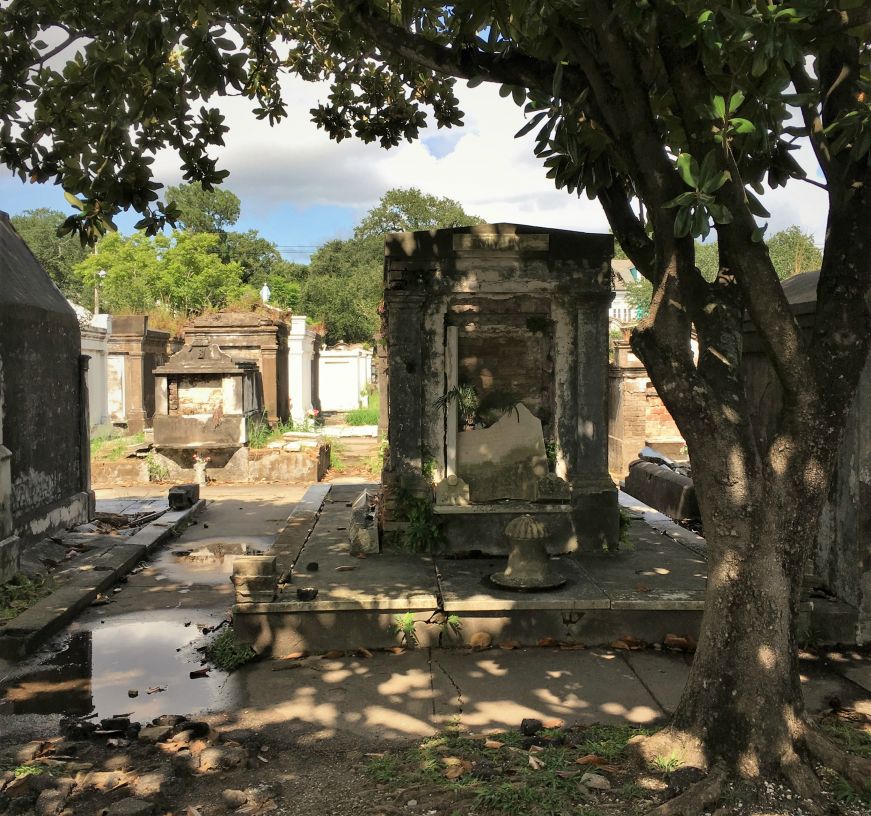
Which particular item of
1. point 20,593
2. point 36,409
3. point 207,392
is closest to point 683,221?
point 20,593

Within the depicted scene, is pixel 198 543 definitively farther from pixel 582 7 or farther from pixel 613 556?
pixel 582 7

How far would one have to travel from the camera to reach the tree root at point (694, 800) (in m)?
3.45

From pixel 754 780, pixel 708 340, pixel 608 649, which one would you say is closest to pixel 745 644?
pixel 754 780

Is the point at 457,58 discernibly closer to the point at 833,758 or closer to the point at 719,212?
the point at 719,212

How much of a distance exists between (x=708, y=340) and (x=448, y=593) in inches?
136

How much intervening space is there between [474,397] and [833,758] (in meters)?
5.44

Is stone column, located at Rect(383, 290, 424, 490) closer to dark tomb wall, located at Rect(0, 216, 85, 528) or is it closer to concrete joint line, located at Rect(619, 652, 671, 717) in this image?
concrete joint line, located at Rect(619, 652, 671, 717)

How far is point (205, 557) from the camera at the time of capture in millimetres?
9781

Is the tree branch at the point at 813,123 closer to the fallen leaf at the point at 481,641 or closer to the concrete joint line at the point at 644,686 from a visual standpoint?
the concrete joint line at the point at 644,686

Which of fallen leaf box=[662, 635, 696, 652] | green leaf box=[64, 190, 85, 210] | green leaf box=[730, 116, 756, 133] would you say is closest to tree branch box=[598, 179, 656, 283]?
green leaf box=[730, 116, 756, 133]

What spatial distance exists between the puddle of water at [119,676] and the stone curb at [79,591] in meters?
0.22

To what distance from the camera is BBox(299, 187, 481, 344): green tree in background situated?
49719 mm

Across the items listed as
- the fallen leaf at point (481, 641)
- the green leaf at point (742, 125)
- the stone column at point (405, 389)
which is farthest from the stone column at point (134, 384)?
the green leaf at point (742, 125)

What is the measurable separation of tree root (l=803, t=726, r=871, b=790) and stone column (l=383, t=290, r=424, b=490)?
486cm
